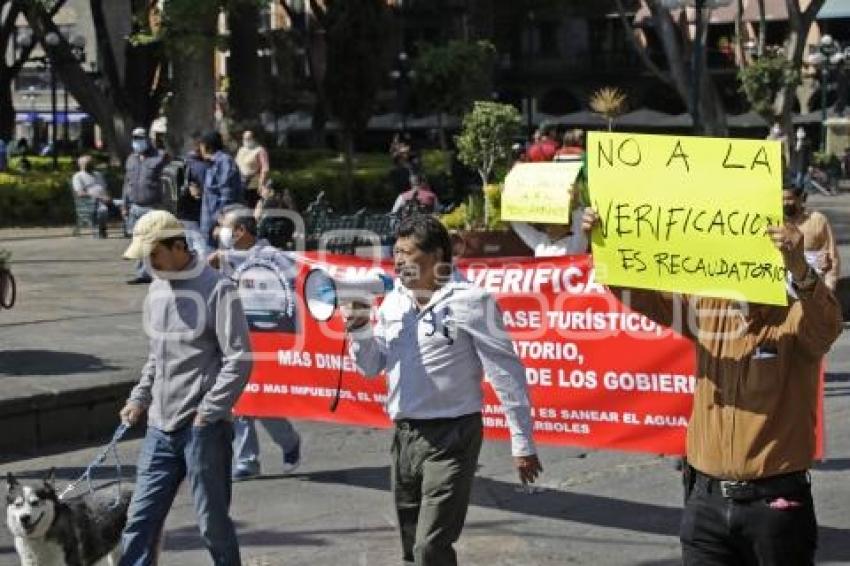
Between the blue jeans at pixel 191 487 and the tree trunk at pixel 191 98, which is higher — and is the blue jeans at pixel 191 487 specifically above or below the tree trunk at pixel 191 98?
below

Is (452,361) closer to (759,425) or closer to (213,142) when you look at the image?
(759,425)

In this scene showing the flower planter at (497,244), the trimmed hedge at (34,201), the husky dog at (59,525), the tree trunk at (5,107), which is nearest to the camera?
the husky dog at (59,525)

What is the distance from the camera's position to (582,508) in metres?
8.97

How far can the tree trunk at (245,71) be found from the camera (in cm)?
3847

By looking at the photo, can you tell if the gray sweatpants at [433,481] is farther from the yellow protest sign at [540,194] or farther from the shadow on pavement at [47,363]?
the shadow on pavement at [47,363]

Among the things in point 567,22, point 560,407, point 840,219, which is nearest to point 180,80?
point 840,219

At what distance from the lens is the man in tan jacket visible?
4.96 m

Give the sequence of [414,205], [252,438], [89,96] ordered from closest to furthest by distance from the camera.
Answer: [252,438] → [414,205] → [89,96]

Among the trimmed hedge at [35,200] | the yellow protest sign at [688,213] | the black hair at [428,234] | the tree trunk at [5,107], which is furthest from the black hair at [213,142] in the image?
the tree trunk at [5,107]

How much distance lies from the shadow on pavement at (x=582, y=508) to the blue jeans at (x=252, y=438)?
0.91 feet

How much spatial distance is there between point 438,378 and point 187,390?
116 centimetres

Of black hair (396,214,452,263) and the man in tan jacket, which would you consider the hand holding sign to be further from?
black hair (396,214,452,263)

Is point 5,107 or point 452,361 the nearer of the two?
point 452,361

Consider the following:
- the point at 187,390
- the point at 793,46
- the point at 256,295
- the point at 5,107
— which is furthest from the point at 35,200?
the point at 187,390
